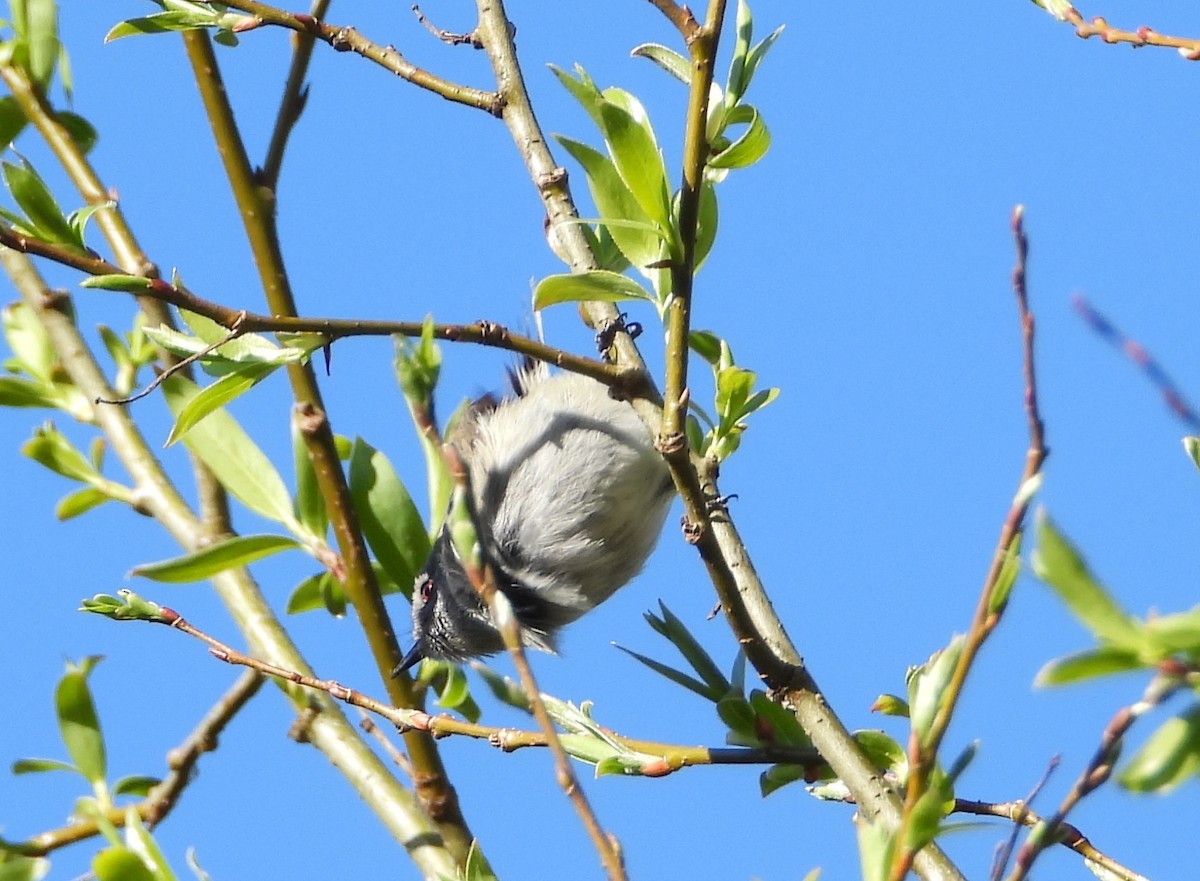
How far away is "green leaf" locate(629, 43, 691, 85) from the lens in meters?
2.07

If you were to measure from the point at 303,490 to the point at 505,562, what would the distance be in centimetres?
137

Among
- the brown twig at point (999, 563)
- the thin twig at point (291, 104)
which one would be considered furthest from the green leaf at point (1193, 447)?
the thin twig at point (291, 104)

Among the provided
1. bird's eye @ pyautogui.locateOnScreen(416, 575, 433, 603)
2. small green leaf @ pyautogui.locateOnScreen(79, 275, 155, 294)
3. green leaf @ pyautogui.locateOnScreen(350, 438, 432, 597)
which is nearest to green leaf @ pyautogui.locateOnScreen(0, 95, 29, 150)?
green leaf @ pyautogui.locateOnScreen(350, 438, 432, 597)

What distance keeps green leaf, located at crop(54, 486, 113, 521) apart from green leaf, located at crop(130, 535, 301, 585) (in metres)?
0.78

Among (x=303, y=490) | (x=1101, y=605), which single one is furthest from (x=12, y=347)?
(x=1101, y=605)

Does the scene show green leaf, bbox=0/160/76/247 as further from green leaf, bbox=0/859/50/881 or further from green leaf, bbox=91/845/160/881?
green leaf, bbox=0/859/50/881

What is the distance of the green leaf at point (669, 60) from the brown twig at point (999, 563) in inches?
38.9

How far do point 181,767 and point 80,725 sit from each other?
560mm

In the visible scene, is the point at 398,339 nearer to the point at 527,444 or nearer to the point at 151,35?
the point at 151,35

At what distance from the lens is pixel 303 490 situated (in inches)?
105

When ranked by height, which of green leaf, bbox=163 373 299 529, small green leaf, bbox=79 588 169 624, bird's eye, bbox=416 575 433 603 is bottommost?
small green leaf, bbox=79 588 169 624

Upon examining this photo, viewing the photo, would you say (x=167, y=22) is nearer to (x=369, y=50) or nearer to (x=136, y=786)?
Answer: (x=369, y=50)

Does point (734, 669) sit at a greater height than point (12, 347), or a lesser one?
lesser

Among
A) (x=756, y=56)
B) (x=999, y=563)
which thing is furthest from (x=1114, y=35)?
(x=999, y=563)
